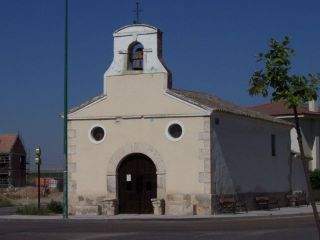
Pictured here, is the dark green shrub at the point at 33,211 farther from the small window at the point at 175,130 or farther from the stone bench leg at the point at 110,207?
the small window at the point at 175,130

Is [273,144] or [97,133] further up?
[97,133]

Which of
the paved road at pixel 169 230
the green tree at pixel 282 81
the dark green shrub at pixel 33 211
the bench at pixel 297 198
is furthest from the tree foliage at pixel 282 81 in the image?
the bench at pixel 297 198

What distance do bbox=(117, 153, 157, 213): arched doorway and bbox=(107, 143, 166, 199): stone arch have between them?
26 centimetres

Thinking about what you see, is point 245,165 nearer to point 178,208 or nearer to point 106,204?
point 178,208

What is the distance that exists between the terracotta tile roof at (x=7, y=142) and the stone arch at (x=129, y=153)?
9081 cm

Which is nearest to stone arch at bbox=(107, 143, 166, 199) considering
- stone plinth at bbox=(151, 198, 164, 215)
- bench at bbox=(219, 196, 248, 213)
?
stone plinth at bbox=(151, 198, 164, 215)

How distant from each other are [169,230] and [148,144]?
10.2m

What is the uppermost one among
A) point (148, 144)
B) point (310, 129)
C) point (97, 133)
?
point (310, 129)

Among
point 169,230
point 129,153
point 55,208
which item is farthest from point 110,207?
point 169,230

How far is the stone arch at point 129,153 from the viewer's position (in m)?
32.2

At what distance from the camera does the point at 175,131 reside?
3234 cm

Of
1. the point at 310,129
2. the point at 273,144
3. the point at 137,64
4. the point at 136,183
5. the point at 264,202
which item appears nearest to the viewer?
the point at 136,183

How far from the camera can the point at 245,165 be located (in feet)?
116

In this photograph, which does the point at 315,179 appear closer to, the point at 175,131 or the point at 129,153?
the point at 175,131
